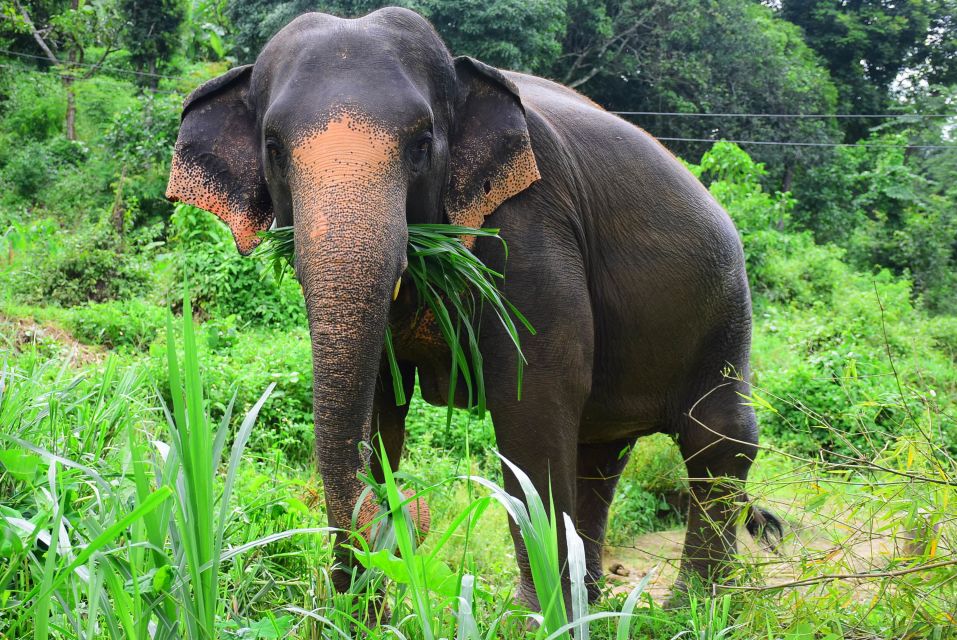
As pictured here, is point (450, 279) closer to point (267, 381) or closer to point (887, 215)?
point (267, 381)

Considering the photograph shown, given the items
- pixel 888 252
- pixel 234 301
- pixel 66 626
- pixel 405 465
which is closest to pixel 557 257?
pixel 66 626

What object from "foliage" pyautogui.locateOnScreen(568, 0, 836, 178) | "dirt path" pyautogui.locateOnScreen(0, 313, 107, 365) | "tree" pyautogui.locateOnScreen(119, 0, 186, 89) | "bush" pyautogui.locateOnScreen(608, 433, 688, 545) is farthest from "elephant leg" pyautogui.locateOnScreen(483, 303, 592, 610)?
"foliage" pyautogui.locateOnScreen(568, 0, 836, 178)

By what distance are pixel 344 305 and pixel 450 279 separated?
56cm

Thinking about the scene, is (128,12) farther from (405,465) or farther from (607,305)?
(607,305)

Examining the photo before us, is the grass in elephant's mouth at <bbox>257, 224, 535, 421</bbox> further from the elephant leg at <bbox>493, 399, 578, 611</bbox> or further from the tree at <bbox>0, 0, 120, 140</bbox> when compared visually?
the tree at <bbox>0, 0, 120, 140</bbox>

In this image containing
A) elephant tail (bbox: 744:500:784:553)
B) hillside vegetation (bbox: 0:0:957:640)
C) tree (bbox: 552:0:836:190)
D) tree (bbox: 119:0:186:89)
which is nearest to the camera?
hillside vegetation (bbox: 0:0:957:640)

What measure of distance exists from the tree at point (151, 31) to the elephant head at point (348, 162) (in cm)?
1595

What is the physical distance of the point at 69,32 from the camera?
18.1 meters

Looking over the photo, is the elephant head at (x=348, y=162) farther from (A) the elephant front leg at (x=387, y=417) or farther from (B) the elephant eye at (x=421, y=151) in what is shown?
(A) the elephant front leg at (x=387, y=417)

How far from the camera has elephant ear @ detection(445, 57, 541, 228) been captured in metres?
3.08

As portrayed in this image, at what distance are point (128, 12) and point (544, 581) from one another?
1827 centimetres

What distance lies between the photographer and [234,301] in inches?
334

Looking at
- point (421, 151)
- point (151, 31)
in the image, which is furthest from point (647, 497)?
point (151, 31)

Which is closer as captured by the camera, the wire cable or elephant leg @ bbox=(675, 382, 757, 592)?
elephant leg @ bbox=(675, 382, 757, 592)
